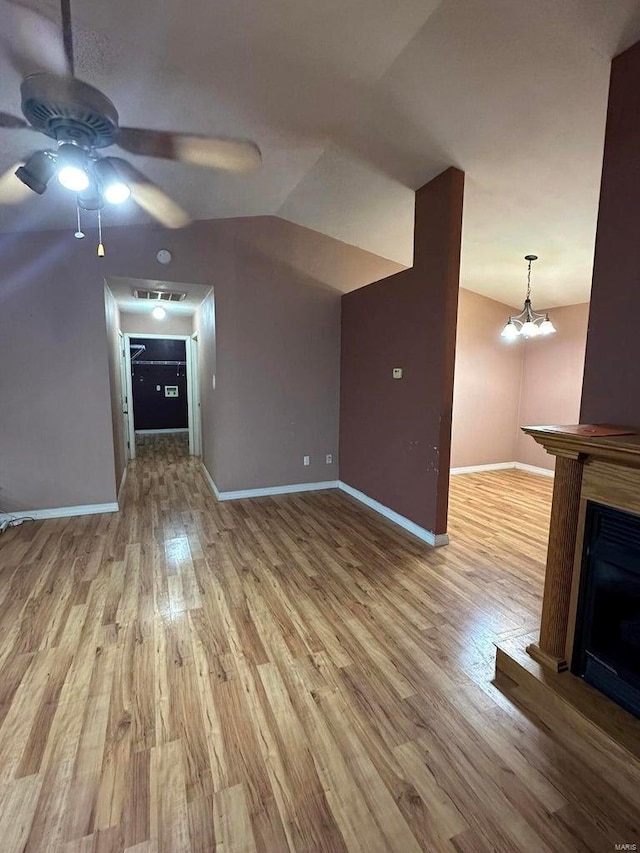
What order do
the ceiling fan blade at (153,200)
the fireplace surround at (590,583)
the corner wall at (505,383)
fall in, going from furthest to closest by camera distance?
the corner wall at (505,383) < the ceiling fan blade at (153,200) < the fireplace surround at (590,583)

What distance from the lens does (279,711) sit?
5.45ft

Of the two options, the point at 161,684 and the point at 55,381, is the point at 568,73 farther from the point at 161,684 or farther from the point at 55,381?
the point at 55,381

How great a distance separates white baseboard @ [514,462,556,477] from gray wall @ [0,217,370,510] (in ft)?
10.0

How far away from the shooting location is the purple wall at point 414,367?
10.1 ft

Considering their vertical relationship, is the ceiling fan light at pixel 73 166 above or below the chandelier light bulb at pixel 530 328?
above

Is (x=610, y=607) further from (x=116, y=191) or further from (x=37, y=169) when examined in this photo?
(x=37, y=169)

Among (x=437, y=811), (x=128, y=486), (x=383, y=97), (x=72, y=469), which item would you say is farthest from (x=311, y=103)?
(x=128, y=486)

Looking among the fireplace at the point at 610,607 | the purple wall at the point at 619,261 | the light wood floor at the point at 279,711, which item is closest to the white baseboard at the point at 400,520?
the light wood floor at the point at 279,711

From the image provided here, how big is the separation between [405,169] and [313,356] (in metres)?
2.17

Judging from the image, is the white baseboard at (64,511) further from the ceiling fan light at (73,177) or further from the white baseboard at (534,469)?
the white baseboard at (534,469)

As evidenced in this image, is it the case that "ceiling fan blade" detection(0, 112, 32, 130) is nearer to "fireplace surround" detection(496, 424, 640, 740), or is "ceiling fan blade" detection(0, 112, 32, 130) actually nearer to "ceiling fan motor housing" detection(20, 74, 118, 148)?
"ceiling fan motor housing" detection(20, 74, 118, 148)

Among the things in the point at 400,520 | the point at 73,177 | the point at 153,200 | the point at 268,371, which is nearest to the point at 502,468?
the point at 400,520

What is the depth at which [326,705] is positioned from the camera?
66.7 inches

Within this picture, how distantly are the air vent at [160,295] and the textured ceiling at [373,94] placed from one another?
3.33ft
